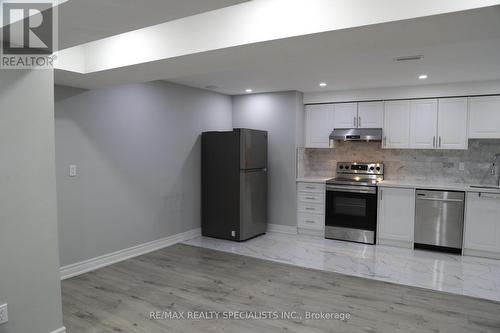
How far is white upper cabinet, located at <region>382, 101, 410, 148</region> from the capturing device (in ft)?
17.1

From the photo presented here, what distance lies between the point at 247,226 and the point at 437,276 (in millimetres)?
2602

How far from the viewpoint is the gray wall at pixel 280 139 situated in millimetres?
5726

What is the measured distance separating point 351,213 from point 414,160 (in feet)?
4.37

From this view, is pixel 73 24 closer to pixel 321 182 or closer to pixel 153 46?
pixel 153 46

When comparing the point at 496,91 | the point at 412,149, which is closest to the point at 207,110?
the point at 412,149

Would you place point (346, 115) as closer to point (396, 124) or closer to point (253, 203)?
point (396, 124)

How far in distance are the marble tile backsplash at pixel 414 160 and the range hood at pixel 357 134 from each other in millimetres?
423

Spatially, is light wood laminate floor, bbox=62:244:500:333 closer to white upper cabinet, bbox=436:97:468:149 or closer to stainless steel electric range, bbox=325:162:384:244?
stainless steel electric range, bbox=325:162:384:244

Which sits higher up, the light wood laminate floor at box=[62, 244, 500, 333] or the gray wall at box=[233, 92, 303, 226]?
the gray wall at box=[233, 92, 303, 226]

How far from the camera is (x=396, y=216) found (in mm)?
5051

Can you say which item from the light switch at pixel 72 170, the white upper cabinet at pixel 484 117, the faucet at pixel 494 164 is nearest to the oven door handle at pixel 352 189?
the white upper cabinet at pixel 484 117

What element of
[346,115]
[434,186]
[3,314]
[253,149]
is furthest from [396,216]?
[3,314]

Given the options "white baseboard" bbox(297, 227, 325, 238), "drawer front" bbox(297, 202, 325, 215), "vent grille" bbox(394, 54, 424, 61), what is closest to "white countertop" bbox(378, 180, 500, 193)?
"drawer front" bbox(297, 202, 325, 215)

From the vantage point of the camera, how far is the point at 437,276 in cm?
393
